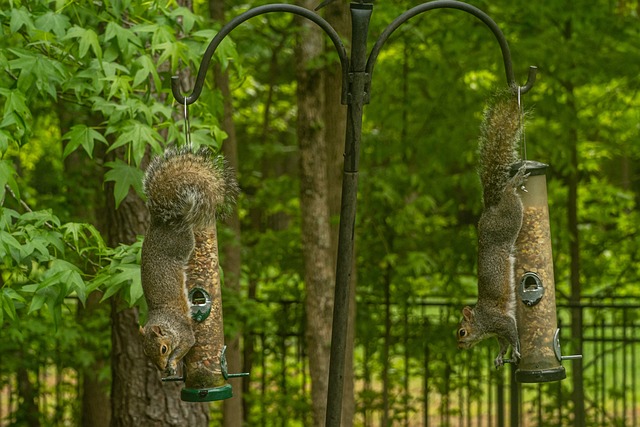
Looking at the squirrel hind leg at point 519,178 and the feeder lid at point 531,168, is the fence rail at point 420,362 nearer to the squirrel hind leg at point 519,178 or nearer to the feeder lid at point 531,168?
the feeder lid at point 531,168

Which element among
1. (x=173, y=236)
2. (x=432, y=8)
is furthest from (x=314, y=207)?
(x=173, y=236)

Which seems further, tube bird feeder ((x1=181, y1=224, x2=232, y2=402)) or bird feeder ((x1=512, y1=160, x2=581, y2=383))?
bird feeder ((x1=512, y1=160, x2=581, y2=383))

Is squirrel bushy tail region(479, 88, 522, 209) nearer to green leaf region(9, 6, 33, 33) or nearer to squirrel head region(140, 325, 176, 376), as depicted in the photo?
squirrel head region(140, 325, 176, 376)

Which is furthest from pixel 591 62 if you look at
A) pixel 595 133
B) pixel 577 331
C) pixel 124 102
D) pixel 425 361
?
pixel 124 102

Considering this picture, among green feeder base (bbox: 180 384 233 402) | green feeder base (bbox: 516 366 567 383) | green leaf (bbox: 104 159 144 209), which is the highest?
green leaf (bbox: 104 159 144 209)

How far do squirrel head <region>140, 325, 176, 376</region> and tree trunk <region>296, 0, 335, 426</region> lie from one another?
11.4ft

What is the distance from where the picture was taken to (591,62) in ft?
21.6

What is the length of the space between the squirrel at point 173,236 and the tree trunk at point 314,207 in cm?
327

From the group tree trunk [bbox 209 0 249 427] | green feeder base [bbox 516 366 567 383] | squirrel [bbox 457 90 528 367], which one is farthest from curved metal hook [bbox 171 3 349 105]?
tree trunk [bbox 209 0 249 427]

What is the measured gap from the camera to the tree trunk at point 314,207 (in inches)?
227

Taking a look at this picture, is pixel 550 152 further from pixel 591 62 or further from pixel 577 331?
pixel 577 331

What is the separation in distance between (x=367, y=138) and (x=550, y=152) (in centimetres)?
133

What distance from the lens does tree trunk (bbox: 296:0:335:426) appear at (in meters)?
5.77

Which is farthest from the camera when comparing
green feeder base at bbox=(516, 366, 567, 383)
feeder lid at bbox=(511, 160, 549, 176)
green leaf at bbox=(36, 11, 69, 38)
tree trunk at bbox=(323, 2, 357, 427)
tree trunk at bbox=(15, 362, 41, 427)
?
tree trunk at bbox=(15, 362, 41, 427)
